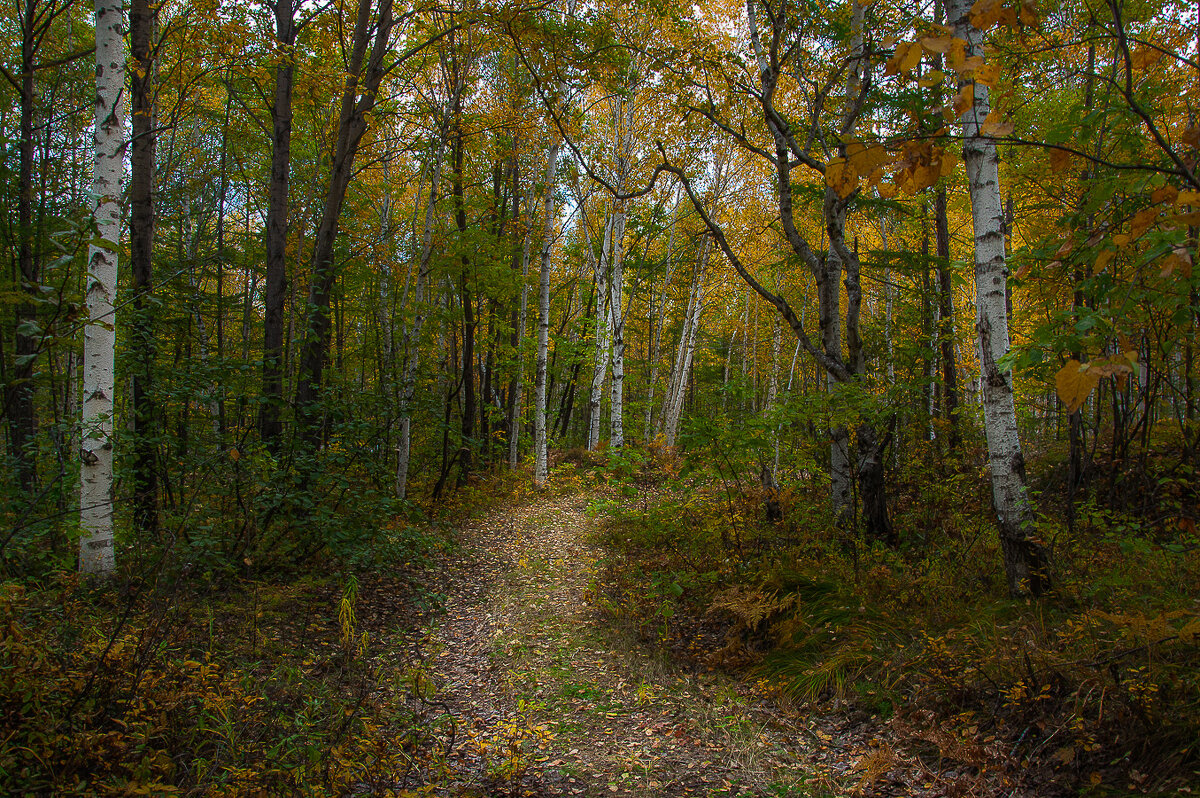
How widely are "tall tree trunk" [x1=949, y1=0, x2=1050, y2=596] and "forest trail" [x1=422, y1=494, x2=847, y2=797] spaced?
7.01ft

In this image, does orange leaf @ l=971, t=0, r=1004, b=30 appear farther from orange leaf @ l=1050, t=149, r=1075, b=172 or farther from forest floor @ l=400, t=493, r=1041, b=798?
forest floor @ l=400, t=493, r=1041, b=798

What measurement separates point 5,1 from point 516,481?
Result: 13322mm

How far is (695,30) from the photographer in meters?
8.63

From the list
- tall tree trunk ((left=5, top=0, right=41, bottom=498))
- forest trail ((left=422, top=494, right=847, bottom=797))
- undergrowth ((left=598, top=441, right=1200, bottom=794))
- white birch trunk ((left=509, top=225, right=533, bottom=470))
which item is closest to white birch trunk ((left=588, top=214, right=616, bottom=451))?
white birch trunk ((left=509, top=225, right=533, bottom=470))

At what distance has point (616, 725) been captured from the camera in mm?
3859

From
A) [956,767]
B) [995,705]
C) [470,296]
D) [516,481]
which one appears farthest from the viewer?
[516,481]

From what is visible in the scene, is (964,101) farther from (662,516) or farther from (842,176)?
(662,516)

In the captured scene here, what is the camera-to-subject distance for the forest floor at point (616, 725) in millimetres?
3124

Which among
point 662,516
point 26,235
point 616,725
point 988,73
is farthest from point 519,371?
point 988,73

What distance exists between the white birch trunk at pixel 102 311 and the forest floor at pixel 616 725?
281cm

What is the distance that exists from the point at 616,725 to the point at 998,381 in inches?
153

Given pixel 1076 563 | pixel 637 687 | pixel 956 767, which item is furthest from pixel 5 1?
pixel 1076 563

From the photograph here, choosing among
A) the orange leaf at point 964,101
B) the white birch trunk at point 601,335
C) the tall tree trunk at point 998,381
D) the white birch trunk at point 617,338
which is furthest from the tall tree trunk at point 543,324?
the orange leaf at point 964,101

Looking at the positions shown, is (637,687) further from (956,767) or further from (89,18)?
(89,18)
